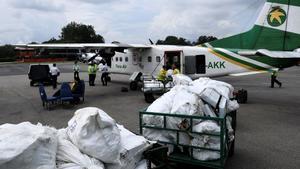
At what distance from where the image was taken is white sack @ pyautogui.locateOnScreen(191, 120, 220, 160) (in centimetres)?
496

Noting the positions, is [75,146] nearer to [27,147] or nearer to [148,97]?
[27,147]

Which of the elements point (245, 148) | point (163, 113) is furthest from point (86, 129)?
point (245, 148)

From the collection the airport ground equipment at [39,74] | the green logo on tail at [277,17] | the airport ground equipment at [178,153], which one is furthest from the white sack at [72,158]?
the airport ground equipment at [39,74]

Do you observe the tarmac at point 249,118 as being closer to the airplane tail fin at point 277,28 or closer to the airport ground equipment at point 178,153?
the airport ground equipment at point 178,153

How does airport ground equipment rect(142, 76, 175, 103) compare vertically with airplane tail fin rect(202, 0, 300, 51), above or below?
below

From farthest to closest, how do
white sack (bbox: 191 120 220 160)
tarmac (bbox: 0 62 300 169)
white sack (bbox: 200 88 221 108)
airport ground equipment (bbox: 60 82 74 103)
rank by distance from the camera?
airport ground equipment (bbox: 60 82 74 103), tarmac (bbox: 0 62 300 169), white sack (bbox: 200 88 221 108), white sack (bbox: 191 120 220 160)

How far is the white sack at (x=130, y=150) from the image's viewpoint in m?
4.23

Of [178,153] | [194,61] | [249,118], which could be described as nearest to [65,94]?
[249,118]

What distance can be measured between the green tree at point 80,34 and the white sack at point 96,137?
352 ft

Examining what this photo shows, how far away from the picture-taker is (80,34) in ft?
368

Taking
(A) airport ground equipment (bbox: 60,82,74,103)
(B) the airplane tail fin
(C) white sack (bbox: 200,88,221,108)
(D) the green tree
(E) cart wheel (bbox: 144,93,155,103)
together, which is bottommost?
(E) cart wheel (bbox: 144,93,155,103)

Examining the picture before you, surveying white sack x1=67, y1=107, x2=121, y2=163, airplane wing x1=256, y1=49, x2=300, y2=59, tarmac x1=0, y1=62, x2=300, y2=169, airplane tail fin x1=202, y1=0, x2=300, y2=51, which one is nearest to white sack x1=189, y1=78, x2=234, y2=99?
tarmac x1=0, y1=62, x2=300, y2=169

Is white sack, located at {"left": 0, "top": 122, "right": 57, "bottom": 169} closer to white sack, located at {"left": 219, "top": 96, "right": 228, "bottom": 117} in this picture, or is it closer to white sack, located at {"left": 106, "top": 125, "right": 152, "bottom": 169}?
white sack, located at {"left": 106, "top": 125, "right": 152, "bottom": 169}

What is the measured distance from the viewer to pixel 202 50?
17.3 m
